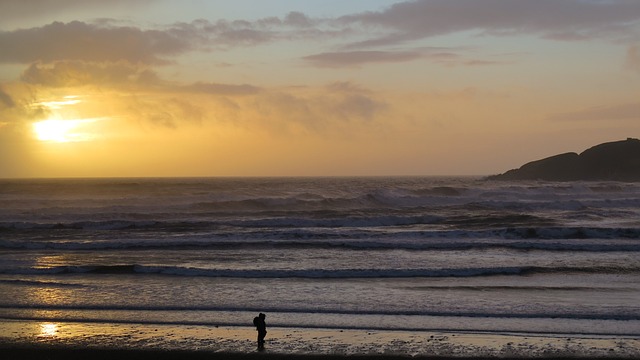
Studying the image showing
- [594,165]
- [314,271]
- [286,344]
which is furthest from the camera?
[594,165]

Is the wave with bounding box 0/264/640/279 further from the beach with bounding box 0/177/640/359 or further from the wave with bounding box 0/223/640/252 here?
the wave with bounding box 0/223/640/252

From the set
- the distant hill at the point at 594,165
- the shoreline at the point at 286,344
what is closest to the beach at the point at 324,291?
the shoreline at the point at 286,344

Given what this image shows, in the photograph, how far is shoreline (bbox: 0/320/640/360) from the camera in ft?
37.5

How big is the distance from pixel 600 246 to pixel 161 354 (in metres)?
22.0

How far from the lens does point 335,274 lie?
20156 mm

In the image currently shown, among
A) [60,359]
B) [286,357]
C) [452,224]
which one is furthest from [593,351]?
[452,224]

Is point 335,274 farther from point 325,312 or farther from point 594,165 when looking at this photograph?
point 594,165

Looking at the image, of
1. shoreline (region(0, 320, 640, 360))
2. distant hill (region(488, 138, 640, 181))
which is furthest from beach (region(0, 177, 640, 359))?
distant hill (region(488, 138, 640, 181))

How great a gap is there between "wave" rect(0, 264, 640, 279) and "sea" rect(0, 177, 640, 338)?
6cm

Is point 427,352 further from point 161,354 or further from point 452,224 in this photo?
point 452,224

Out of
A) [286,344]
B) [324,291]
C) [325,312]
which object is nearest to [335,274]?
[324,291]

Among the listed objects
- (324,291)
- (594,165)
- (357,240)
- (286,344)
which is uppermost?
(594,165)

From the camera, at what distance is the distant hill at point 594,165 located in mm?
120500

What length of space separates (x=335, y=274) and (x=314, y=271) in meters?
0.70
